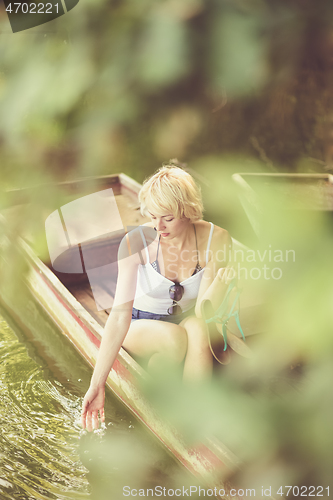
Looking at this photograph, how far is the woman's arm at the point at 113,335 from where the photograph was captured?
56.8 inches

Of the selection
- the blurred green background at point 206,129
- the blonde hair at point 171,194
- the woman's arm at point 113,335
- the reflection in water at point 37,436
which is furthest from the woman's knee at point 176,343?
the blurred green background at point 206,129

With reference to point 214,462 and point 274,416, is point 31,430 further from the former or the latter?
point 274,416

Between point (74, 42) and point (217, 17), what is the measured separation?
0.18m

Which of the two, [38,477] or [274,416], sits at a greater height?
[274,416]

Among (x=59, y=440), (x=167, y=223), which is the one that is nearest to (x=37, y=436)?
(x=59, y=440)

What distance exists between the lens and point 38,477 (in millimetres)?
2150

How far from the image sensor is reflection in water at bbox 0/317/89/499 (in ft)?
6.91

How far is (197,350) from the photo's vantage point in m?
1.78

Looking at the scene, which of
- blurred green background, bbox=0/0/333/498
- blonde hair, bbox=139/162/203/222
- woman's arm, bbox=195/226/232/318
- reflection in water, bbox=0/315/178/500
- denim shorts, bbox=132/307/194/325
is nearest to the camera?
blurred green background, bbox=0/0/333/498

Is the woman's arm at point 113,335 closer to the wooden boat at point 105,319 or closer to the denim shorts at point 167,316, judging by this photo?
the wooden boat at point 105,319

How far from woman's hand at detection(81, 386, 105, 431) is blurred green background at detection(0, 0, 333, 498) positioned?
2.99 feet

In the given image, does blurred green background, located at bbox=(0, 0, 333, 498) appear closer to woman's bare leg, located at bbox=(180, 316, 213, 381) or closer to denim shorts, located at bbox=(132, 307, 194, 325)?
woman's bare leg, located at bbox=(180, 316, 213, 381)

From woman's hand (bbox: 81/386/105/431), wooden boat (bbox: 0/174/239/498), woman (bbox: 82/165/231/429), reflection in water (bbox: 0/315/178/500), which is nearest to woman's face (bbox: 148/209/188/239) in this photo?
woman (bbox: 82/165/231/429)

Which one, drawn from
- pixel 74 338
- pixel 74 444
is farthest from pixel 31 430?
pixel 74 338
